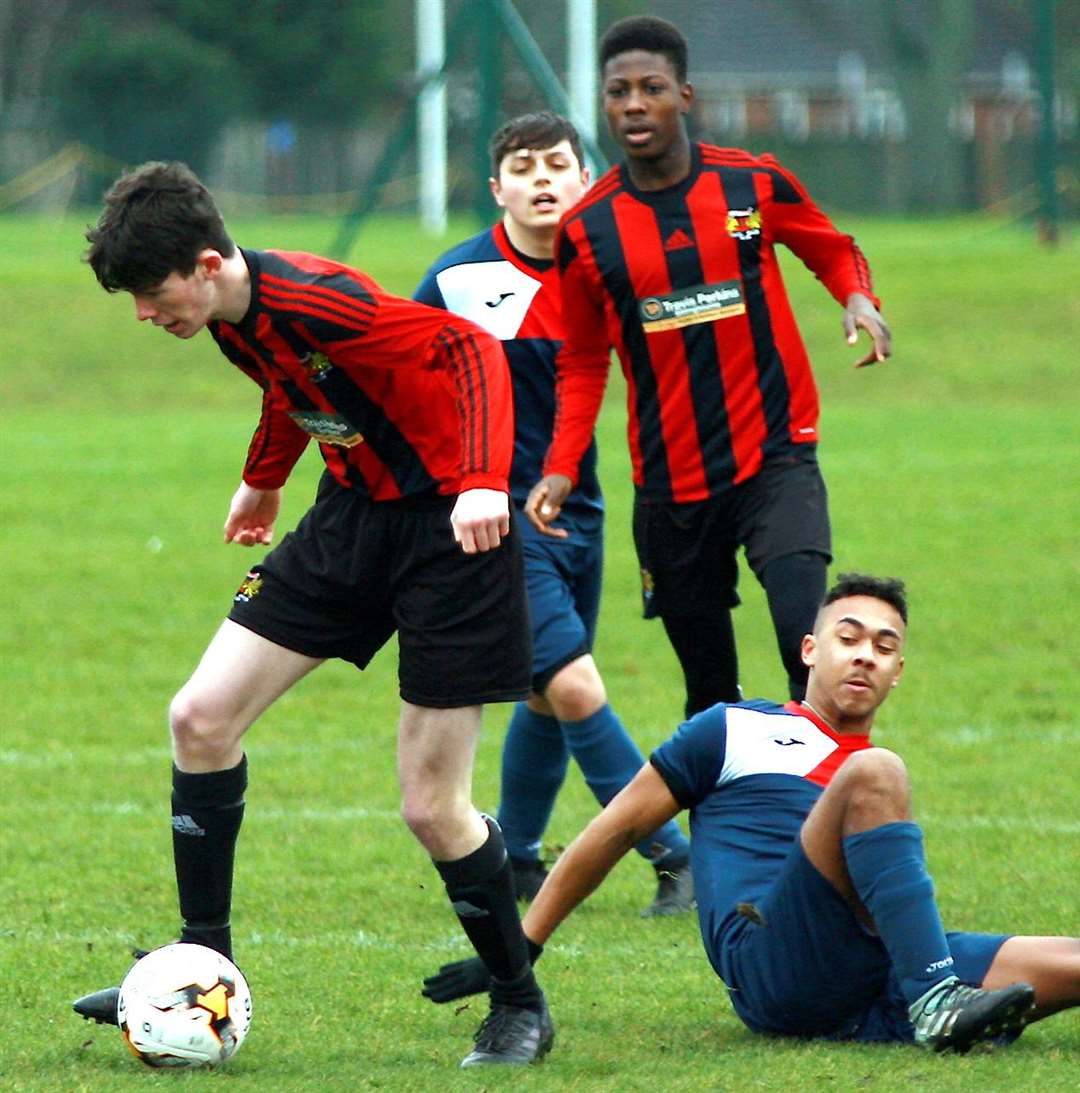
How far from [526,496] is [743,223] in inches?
43.5

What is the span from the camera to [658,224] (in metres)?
5.99

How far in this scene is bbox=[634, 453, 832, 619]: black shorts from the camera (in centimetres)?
582

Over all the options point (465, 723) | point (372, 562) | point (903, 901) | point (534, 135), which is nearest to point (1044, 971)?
point (903, 901)

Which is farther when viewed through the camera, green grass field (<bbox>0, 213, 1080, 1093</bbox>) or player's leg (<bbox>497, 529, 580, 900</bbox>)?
player's leg (<bbox>497, 529, 580, 900</bbox>)

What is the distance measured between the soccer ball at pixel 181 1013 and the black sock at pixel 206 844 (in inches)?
8.4

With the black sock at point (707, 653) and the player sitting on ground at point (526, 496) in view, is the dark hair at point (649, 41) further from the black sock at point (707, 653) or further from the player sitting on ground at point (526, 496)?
the black sock at point (707, 653)

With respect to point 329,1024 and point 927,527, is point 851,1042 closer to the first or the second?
point 329,1024

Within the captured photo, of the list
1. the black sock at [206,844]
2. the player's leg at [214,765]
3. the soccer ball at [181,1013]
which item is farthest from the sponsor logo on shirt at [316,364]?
the soccer ball at [181,1013]

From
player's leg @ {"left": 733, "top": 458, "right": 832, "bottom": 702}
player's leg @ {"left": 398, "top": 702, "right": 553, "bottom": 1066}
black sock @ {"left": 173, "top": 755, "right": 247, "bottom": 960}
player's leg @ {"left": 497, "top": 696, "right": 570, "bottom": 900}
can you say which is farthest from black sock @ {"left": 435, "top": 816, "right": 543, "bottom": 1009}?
player's leg @ {"left": 497, "top": 696, "right": 570, "bottom": 900}

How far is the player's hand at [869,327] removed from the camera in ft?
18.5

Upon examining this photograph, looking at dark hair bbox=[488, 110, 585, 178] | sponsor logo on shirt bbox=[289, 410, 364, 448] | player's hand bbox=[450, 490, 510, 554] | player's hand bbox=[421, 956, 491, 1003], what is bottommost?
player's hand bbox=[421, 956, 491, 1003]

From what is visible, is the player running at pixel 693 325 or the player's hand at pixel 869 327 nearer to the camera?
the player's hand at pixel 869 327

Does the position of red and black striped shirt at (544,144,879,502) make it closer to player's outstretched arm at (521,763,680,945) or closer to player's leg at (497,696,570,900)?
player's leg at (497,696,570,900)

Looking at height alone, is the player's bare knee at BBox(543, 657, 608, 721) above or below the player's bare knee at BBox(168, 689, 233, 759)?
below
